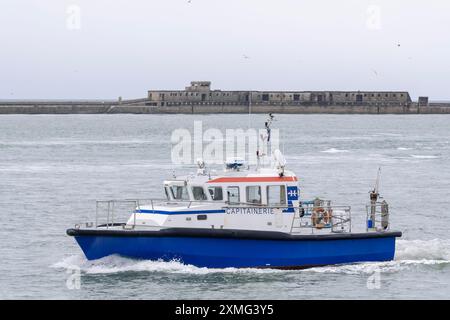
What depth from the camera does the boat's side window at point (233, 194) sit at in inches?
984

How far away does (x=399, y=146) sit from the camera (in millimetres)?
86938

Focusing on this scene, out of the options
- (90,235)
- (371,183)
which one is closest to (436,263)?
(90,235)

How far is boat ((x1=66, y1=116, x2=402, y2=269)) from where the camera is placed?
24.5 meters

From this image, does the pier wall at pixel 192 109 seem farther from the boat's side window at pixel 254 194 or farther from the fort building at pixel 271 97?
the boat's side window at pixel 254 194

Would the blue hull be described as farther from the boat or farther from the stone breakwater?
the stone breakwater

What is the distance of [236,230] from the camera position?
2448cm

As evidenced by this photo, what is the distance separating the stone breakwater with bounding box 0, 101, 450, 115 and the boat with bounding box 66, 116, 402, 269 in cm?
15440

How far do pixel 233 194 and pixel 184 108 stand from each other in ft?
521

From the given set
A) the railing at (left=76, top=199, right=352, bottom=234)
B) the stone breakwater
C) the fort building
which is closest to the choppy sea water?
the railing at (left=76, top=199, right=352, bottom=234)

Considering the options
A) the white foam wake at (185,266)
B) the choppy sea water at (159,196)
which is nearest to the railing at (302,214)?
the white foam wake at (185,266)

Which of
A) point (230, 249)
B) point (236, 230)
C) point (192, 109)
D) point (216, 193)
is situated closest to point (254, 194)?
point (216, 193)

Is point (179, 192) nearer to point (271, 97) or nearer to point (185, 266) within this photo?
point (185, 266)

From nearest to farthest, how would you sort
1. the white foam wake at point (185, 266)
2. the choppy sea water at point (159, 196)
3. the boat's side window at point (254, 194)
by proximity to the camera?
1. the choppy sea water at point (159, 196)
2. the white foam wake at point (185, 266)
3. the boat's side window at point (254, 194)
